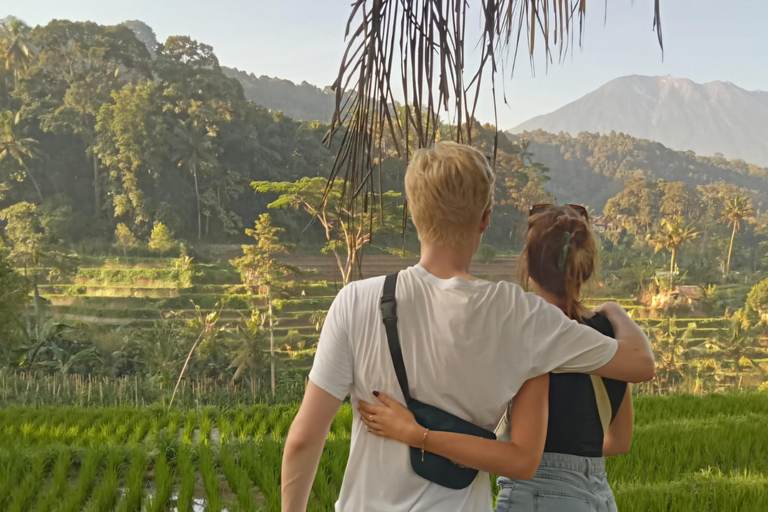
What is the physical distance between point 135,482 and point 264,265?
6452mm

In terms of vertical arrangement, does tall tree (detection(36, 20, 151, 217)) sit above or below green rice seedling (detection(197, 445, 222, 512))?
above

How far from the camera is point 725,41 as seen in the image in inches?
409

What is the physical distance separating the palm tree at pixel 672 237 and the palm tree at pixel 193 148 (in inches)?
269

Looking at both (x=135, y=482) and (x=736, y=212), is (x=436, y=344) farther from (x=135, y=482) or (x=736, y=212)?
(x=736, y=212)

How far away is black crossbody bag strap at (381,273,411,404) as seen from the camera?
2.45 feet

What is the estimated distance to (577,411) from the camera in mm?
888

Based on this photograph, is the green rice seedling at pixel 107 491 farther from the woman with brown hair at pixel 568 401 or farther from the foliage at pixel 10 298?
the foliage at pixel 10 298

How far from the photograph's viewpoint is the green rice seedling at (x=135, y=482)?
2.79m

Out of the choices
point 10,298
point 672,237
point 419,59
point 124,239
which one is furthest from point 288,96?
point 419,59

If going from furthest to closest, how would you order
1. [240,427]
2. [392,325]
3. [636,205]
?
[636,205] → [240,427] → [392,325]

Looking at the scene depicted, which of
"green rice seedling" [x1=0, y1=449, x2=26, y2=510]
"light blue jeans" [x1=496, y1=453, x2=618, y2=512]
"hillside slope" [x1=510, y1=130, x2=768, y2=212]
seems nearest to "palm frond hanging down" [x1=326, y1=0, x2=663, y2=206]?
"light blue jeans" [x1=496, y1=453, x2=618, y2=512]

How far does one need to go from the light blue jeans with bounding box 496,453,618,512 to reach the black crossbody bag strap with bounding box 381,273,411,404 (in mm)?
278

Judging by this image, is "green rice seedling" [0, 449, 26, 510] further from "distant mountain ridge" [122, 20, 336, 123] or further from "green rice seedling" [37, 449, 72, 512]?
"distant mountain ridge" [122, 20, 336, 123]

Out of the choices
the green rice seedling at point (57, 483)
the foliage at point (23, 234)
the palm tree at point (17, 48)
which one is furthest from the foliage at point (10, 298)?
the green rice seedling at point (57, 483)
